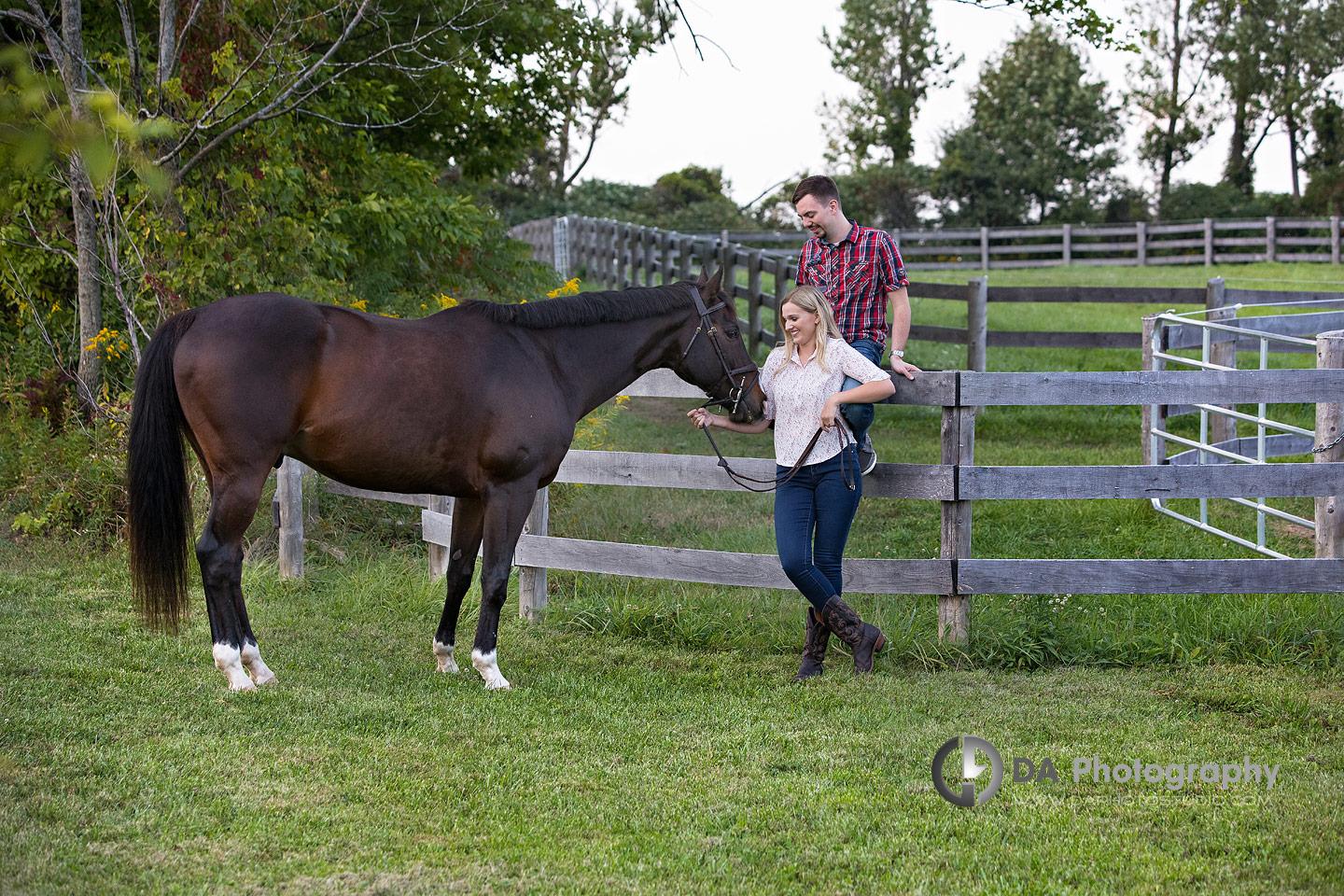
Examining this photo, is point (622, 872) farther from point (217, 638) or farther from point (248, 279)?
point (248, 279)

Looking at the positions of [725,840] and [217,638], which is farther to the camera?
[217,638]

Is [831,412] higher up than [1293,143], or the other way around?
[1293,143]

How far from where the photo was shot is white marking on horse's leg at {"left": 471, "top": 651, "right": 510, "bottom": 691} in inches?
177

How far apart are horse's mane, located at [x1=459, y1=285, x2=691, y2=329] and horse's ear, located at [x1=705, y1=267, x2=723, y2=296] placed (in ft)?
0.32

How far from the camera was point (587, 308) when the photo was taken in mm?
4844

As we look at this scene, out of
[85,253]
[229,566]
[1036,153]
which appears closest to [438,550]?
[229,566]

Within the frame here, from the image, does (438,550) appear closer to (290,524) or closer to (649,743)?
(290,524)

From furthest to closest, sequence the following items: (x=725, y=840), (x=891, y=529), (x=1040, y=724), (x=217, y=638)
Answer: (x=891, y=529), (x=217, y=638), (x=1040, y=724), (x=725, y=840)

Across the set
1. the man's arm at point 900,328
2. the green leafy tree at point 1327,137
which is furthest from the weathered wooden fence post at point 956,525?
the green leafy tree at point 1327,137

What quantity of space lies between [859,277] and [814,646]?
160 cm

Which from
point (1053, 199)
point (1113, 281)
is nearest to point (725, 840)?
point (1113, 281)

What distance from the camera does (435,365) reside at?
450 centimetres

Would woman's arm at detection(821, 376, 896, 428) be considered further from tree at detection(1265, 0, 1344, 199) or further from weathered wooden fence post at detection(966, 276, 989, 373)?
tree at detection(1265, 0, 1344, 199)

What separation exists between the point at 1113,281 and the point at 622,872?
19854 millimetres
